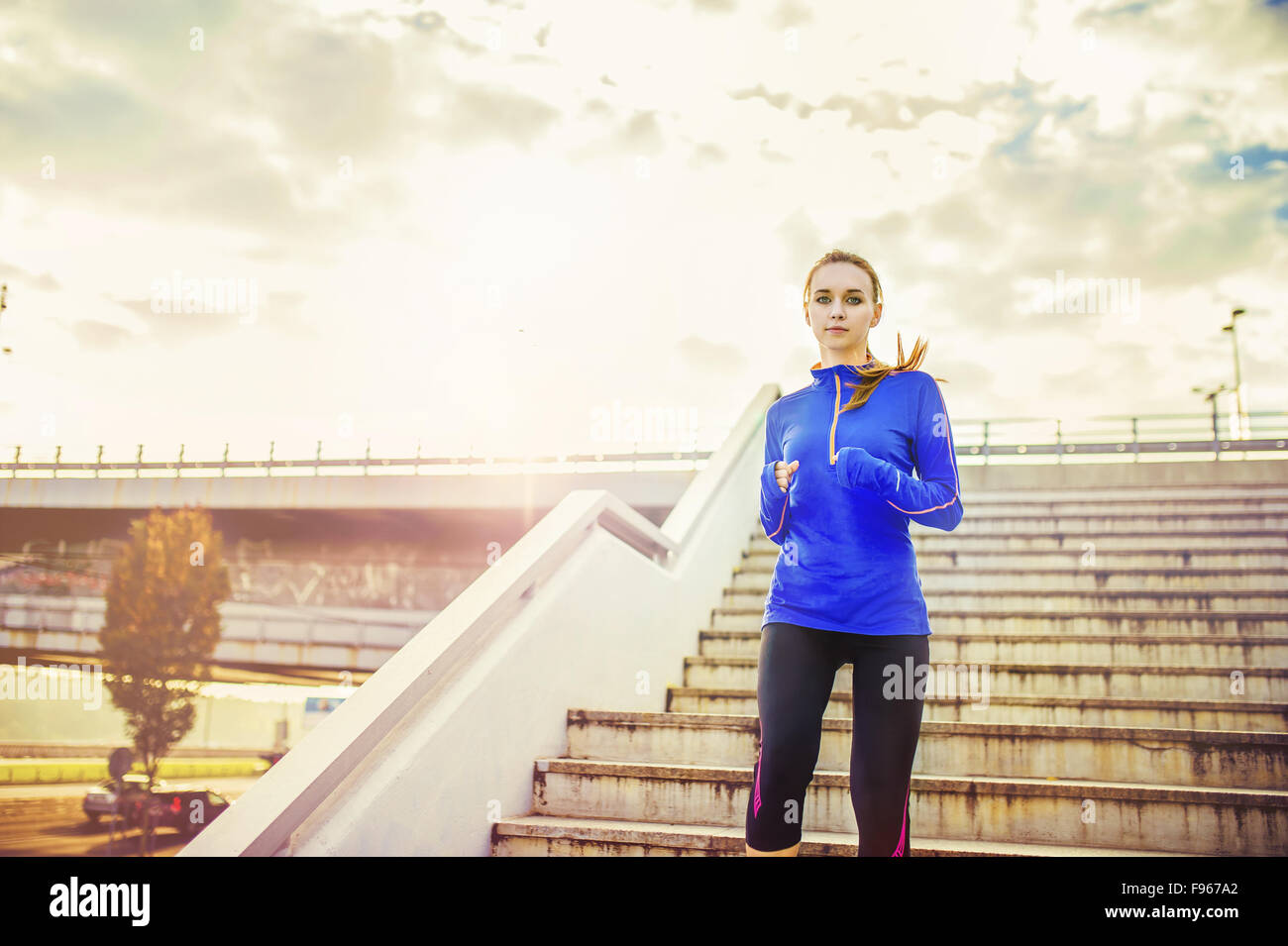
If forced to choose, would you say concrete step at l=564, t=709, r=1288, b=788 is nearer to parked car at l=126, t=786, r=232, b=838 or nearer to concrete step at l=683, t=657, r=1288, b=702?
concrete step at l=683, t=657, r=1288, b=702

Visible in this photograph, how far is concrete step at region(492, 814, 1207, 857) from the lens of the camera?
9.16 ft

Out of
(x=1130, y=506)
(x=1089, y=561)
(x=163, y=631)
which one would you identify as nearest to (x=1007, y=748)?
(x=1089, y=561)

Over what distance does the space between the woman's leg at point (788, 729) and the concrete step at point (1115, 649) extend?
287 cm

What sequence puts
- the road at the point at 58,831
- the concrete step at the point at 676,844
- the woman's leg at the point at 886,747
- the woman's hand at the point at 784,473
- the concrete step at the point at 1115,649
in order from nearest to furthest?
the woman's leg at the point at 886,747 < the woman's hand at the point at 784,473 < the concrete step at the point at 676,844 < the concrete step at the point at 1115,649 < the road at the point at 58,831

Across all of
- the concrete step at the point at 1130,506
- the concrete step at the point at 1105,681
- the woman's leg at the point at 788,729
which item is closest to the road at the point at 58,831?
the concrete step at the point at 1130,506

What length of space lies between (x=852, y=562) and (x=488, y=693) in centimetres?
164

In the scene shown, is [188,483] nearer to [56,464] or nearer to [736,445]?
[56,464]

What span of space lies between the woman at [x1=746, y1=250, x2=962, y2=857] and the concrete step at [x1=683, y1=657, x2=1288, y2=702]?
2.25m

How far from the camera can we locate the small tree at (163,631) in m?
29.0

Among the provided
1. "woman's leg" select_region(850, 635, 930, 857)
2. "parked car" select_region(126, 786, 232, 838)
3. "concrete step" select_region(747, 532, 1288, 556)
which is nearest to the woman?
"woman's leg" select_region(850, 635, 930, 857)

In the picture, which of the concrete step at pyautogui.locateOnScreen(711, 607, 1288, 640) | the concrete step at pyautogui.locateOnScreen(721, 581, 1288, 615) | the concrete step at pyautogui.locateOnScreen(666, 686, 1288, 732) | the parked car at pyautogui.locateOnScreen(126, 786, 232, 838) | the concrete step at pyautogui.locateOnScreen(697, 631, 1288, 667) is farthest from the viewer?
the parked car at pyautogui.locateOnScreen(126, 786, 232, 838)

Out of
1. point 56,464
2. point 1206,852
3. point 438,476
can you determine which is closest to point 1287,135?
point 1206,852

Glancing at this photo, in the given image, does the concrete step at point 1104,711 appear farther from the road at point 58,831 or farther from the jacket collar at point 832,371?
the road at point 58,831

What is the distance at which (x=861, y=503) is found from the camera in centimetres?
207
